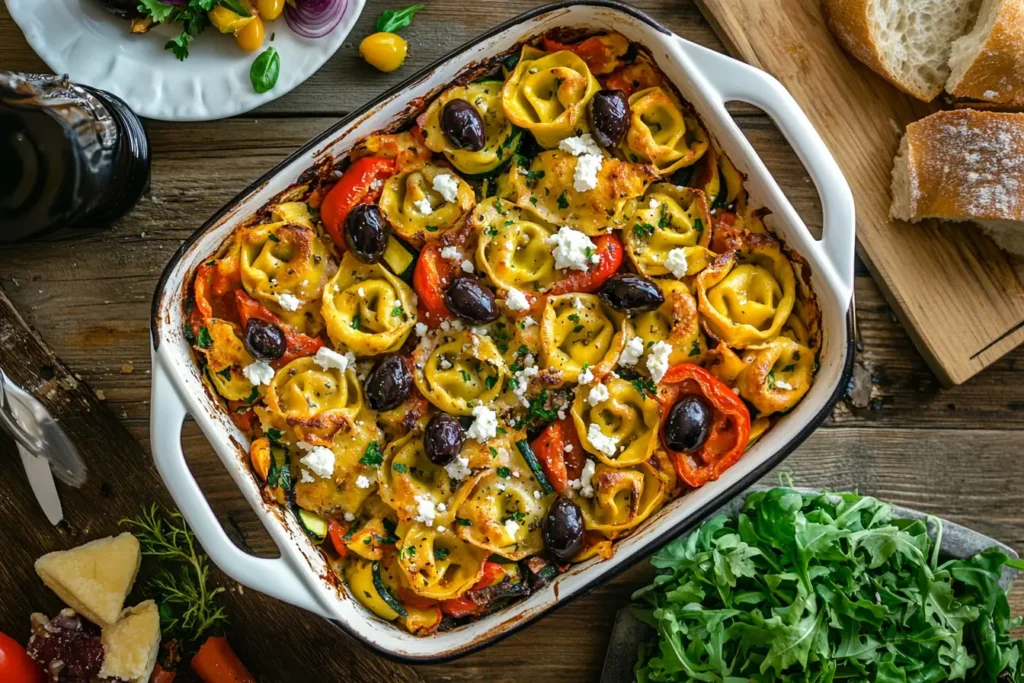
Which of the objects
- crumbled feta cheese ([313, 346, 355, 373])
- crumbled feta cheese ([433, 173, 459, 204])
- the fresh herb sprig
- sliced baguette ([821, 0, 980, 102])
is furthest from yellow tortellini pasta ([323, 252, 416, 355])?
sliced baguette ([821, 0, 980, 102])

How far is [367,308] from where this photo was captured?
7.83 feet

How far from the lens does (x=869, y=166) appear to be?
8.89 feet

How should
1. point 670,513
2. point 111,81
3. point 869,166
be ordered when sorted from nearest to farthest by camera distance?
point 670,513 → point 111,81 → point 869,166

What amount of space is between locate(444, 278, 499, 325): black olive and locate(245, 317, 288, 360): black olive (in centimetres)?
46

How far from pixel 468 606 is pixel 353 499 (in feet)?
1.43

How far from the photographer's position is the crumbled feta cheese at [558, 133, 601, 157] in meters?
2.32

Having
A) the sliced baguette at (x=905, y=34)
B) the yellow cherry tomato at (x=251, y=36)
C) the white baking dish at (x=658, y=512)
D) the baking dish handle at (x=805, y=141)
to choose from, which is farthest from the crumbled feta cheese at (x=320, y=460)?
the sliced baguette at (x=905, y=34)

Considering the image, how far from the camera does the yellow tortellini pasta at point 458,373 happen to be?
2.35 meters

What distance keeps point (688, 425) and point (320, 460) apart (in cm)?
97

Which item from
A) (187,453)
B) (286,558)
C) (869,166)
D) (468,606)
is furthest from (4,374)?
(869,166)

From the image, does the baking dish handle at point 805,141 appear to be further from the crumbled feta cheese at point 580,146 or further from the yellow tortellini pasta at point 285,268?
the yellow tortellini pasta at point 285,268

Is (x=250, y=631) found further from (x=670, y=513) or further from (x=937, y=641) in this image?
(x=937, y=641)

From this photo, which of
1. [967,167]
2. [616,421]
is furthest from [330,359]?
[967,167]

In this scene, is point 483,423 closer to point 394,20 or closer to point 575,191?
point 575,191
